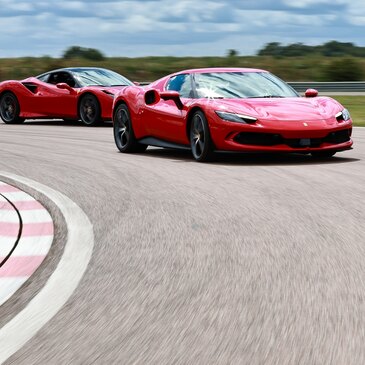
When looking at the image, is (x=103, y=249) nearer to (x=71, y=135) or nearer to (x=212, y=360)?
(x=212, y=360)

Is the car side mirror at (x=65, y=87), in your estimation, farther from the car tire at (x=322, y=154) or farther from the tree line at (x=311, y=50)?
the tree line at (x=311, y=50)

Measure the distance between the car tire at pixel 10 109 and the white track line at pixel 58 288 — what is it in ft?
43.5

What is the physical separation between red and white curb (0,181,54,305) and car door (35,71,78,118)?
10.9 m

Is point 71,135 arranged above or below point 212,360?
below

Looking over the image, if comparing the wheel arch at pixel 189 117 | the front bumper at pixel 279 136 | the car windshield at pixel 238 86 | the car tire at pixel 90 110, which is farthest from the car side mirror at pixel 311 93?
the car tire at pixel 90 110

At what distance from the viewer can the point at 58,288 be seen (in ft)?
16.3

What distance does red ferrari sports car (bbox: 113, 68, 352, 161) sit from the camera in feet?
35.8

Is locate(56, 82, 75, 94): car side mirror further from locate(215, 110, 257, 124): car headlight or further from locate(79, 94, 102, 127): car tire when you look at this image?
locate(215, 110, 257, 124): car headlight

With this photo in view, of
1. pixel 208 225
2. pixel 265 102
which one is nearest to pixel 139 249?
pixel 208 225

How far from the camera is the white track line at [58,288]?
407 centimetres

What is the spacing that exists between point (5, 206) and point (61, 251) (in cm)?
212

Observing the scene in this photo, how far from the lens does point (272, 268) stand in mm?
5324

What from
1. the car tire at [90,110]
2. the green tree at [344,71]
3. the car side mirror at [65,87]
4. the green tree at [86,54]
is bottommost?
the green tree at [86,54]

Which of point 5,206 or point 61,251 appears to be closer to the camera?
point 61,251
